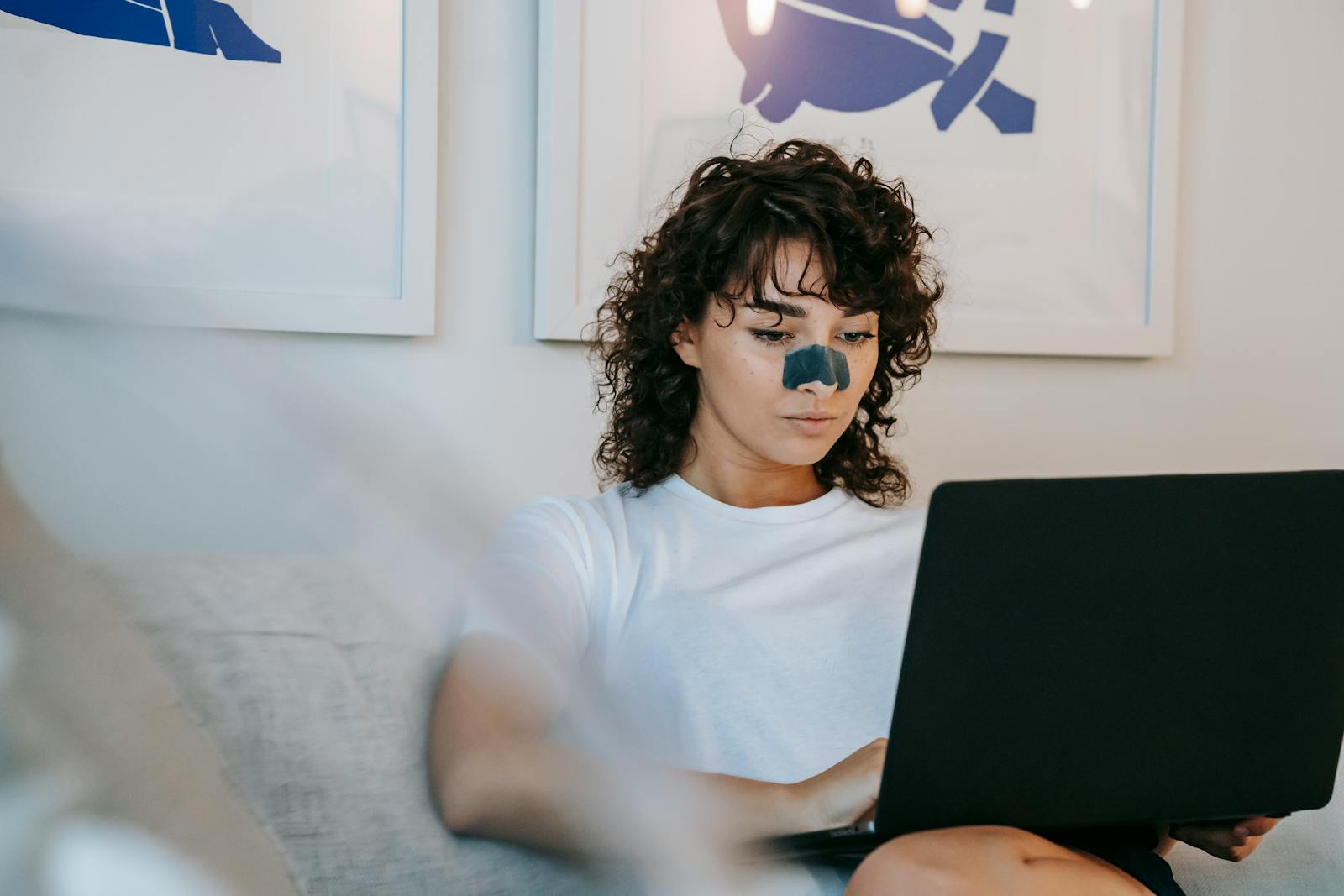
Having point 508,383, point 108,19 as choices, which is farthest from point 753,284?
Answer: point 108,19

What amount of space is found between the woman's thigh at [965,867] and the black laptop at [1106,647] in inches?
0.4

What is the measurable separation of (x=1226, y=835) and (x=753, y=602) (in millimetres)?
454

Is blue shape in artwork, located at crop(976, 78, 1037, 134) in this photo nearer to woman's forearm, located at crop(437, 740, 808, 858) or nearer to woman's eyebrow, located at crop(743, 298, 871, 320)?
woman's eyebrow, located at crop(743, 298, 871, 320)

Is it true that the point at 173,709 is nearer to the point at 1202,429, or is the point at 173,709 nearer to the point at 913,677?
the point at 913,677

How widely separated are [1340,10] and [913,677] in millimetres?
1894

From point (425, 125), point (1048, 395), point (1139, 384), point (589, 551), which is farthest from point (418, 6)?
point (1139, 384)

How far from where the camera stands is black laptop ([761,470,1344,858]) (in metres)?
0.69

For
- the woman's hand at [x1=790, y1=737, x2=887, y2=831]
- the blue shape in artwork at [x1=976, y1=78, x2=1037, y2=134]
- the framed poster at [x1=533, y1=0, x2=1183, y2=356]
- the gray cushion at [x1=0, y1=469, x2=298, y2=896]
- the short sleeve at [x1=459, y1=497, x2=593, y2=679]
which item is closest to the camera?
the gray cushion at [x1=0, y1=469, x2=298, y2=896]

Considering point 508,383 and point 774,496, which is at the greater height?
point 508,383

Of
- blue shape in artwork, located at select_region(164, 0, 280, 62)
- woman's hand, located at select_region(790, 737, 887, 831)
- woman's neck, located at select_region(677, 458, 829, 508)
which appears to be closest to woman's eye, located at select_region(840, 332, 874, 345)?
woman's neck, located at select_region(677, 458, 829, 508)

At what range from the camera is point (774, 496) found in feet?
4.29

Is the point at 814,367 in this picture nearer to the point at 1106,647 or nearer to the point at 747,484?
the point at 747,484

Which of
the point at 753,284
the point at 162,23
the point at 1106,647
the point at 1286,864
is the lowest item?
the point at 1286,864

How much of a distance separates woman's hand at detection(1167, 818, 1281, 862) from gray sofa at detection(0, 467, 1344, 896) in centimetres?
74
